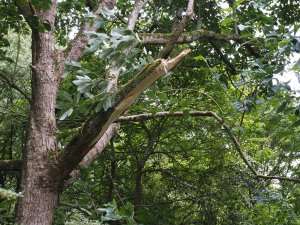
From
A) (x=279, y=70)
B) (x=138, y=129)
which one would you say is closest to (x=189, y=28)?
(x=138, y=129)

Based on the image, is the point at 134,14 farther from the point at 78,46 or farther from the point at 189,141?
the point at 189,141

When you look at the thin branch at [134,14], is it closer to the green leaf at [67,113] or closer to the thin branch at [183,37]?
the thin branch at [183,37]

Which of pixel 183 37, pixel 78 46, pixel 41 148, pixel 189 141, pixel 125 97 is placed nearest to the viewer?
pixel 125 97

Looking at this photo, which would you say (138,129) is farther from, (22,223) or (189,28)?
(22,223)

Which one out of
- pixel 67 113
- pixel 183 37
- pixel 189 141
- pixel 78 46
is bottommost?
pixel 67 113

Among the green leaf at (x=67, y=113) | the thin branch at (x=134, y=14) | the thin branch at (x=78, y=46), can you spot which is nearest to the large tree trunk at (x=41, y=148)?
the thin branch at (x=78, y=46)

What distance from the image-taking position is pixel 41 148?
96.2 inches

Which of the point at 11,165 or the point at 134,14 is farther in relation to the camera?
the point at 134,14

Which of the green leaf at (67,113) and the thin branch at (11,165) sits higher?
the green leaf at (67,113)

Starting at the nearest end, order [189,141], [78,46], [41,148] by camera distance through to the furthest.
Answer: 1. [41,148]
2. [78,46]
3. [189,141]

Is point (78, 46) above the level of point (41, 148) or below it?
above

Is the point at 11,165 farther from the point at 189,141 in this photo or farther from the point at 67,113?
the point at 189,141

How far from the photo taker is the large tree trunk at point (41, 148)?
7.46ft

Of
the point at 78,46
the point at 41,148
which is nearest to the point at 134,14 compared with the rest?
the point at 78,46
